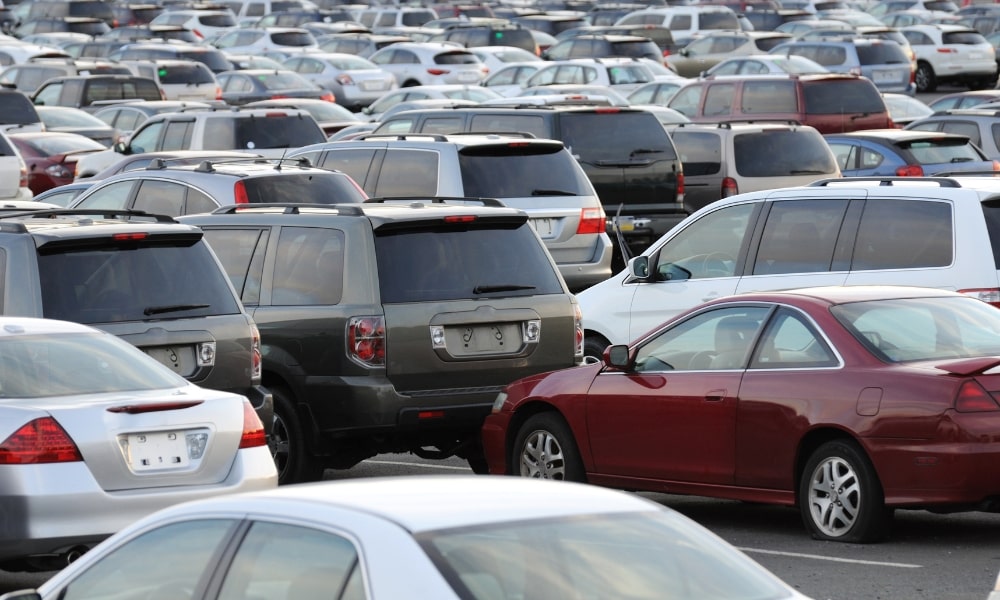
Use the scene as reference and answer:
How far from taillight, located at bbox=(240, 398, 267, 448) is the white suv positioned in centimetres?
4064

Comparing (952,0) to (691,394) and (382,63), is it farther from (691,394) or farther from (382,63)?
(691,394)

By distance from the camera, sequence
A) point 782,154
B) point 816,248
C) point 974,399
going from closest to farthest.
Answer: point 974,399 → point 816,248 → point 782,154

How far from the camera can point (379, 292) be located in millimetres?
11641

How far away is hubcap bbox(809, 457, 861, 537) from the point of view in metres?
10.0

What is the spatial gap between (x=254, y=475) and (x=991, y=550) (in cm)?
369

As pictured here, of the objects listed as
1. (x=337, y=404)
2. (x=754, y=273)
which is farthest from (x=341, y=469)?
(x=754, y=273)

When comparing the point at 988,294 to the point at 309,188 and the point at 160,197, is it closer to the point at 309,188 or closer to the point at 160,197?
the point at 309,188

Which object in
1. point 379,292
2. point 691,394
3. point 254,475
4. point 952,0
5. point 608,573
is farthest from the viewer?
point 952,0

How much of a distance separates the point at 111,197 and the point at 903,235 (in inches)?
279

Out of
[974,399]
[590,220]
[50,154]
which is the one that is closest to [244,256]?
[974,399]

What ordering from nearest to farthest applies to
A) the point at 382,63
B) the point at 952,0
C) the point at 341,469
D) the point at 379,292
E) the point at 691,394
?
the point at 691,394 → the point at 379,292 → the point at 341,469 → the point at 382,63 → the point at 952,0

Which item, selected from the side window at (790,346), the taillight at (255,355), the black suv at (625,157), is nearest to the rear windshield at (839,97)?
the black suv at (625,157)

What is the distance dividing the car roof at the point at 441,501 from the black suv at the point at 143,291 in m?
5.45

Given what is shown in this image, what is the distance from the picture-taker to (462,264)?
39.2ft
